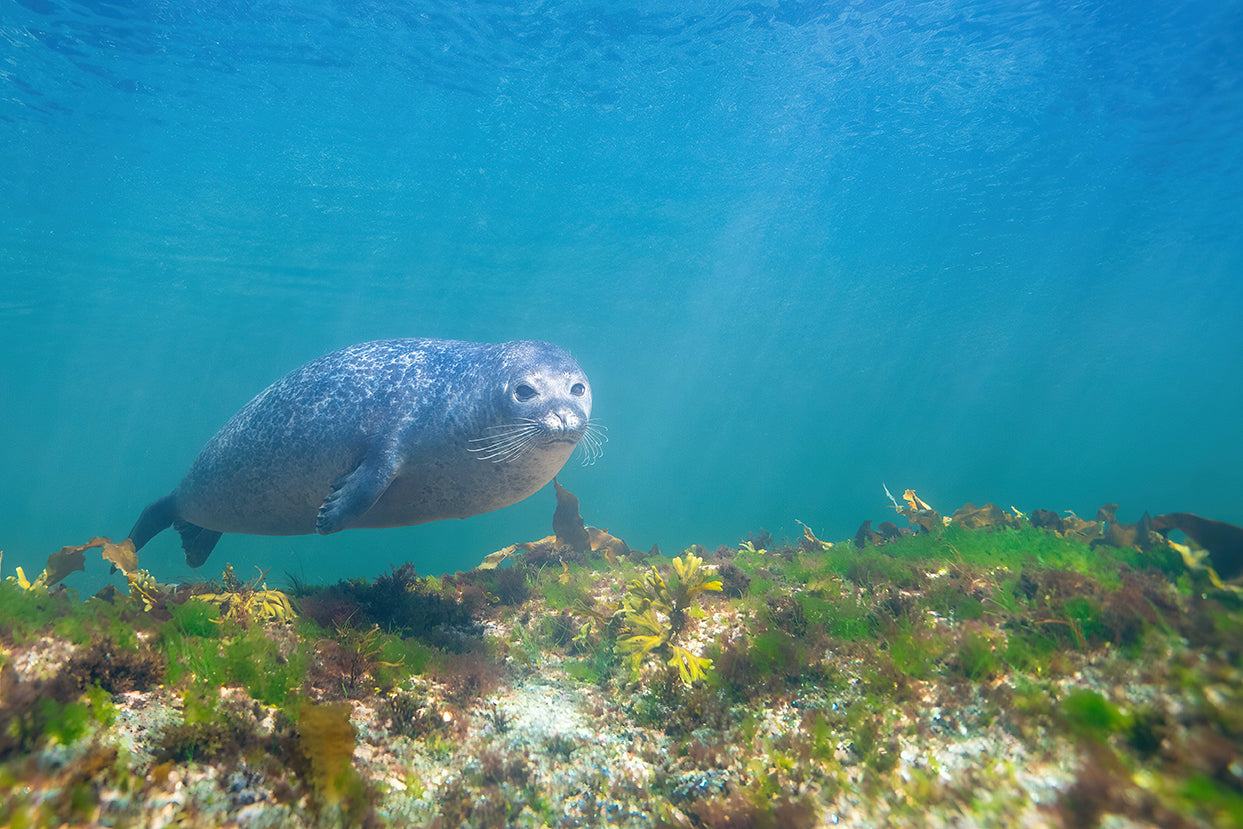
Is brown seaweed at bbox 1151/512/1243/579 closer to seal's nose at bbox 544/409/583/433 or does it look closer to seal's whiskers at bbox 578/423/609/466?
seal's nose at bbox 544/409/583/433

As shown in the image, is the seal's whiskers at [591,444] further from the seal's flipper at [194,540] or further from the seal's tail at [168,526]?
the seal's flipper at [194,540]

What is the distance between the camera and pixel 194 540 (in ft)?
19.4

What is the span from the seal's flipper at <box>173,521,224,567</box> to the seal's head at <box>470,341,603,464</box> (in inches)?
169

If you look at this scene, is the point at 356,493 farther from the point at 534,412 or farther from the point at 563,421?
the point at 563,421

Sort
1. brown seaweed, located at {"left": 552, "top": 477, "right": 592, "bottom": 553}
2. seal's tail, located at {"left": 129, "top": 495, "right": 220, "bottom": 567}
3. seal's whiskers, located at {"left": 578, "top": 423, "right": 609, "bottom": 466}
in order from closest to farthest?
seal's whiskers, located at {"left": 578, "top": 423, "right": 609, "bottom": 466} < seal's tail, located at {"left": 129, "top": 495, "right": 220, "bottom": 567} < brown seaweed, located at {"left": 552, "top": 477, "right": 592, "bottom": 553}

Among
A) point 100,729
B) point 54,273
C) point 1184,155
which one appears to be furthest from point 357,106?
point 1184,155

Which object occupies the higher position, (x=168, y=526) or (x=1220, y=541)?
(x=1220, y=541)

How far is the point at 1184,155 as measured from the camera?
59.3ft

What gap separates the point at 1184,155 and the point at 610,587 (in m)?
26.5

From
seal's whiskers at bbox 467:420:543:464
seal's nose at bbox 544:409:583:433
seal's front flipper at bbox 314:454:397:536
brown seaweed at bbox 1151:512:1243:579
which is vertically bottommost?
seal's front flipper at bbox 314:454:397:536

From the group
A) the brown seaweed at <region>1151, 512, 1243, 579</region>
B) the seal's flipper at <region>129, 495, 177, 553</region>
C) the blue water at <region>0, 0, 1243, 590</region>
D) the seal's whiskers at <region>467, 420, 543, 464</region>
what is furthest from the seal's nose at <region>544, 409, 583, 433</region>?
the blue water at <region>0, 0, 1243, 590</region>

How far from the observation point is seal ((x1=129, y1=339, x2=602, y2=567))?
13.2 ft

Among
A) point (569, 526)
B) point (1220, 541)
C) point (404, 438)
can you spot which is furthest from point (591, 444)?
point (1220, 541)

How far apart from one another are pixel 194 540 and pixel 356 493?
369cm
